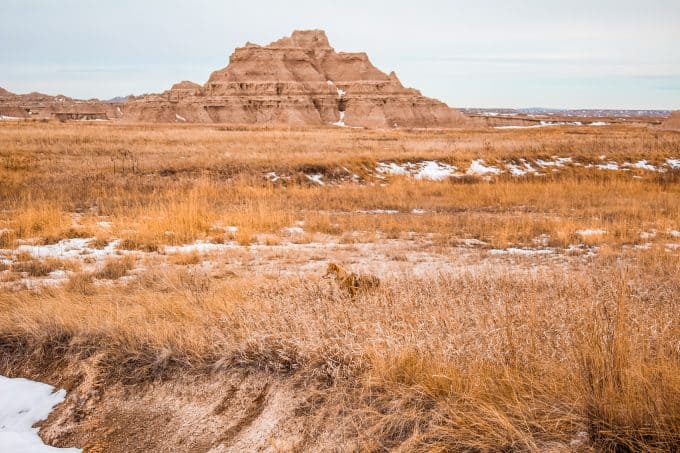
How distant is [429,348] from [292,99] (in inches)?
3233

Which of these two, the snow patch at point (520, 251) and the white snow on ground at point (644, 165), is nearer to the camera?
the snow patch at point (520, 251)

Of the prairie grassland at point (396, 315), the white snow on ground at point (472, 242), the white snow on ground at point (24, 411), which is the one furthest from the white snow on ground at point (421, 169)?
the white snow on ground at point (24, 411)

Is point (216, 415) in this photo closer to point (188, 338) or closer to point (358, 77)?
point (188, 338)

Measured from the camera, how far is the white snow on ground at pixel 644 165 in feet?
76.2

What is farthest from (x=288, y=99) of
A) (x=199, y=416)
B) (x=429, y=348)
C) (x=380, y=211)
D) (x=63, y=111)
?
(x=429, y=348)

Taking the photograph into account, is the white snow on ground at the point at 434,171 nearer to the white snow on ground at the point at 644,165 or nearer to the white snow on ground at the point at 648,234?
the white snow on ground at the point at 644,165

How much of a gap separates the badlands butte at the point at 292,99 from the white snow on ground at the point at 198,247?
70.1 m

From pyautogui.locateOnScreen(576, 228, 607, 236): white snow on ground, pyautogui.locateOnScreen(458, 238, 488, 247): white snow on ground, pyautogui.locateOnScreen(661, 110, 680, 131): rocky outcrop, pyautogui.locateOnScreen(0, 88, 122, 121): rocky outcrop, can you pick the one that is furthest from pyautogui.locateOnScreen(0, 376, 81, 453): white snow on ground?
pyautogui.locateOnScreen(0, 88, 122, 121): rocky outcrop

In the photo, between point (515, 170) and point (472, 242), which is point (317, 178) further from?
point (472, 242)

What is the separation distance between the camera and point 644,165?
23.8m

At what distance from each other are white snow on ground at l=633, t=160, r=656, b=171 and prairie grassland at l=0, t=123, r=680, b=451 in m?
12.6

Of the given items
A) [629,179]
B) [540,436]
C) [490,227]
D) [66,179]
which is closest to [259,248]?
[490,227]

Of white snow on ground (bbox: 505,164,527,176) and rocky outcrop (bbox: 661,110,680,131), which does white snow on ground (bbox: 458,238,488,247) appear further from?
rocky outcrop (bbox: 661,110,680,131)

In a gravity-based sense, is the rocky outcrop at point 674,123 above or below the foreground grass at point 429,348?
above
